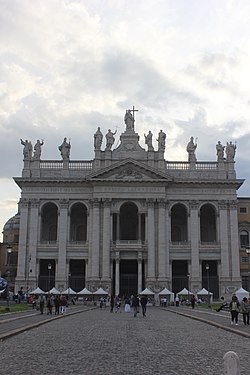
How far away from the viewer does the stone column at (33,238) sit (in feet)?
251

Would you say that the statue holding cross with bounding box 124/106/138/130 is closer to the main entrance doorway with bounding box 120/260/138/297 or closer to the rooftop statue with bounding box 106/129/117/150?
the rooftop statue with bounding box 106/129/117/150

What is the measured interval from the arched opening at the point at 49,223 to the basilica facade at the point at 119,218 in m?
1.43

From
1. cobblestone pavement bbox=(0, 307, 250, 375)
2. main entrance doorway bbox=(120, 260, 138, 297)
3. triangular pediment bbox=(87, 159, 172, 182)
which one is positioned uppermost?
triangular pediment bbox=(87, 159, 172, 182)

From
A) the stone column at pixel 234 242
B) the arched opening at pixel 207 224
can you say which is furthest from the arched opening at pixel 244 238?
the stone column at pixel 234 242

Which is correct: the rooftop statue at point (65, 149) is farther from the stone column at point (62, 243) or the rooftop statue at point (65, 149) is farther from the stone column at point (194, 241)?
the stone column at point (194, 241)

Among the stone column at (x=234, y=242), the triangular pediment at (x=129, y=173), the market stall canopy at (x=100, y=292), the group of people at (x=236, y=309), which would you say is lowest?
the group of people at (x=236, y=309)

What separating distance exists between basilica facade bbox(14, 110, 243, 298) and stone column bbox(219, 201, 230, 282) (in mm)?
140

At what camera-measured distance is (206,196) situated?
79.3 metres

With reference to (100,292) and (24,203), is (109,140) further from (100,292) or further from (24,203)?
(100,292)

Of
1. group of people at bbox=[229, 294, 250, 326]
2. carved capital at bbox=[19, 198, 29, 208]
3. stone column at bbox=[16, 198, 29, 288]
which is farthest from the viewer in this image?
carved capital at bbox=[19, 198, 29, 208]

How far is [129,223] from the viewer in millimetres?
84000

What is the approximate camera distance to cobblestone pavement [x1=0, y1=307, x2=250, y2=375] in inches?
525

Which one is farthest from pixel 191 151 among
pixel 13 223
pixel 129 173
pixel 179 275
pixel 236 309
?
pixel 236 309

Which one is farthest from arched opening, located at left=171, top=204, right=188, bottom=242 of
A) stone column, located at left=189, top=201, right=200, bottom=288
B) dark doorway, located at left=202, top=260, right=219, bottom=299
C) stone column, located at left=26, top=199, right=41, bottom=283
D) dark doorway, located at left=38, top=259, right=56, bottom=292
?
stone column, located at left=26, top=199, right=41, bottom=283
